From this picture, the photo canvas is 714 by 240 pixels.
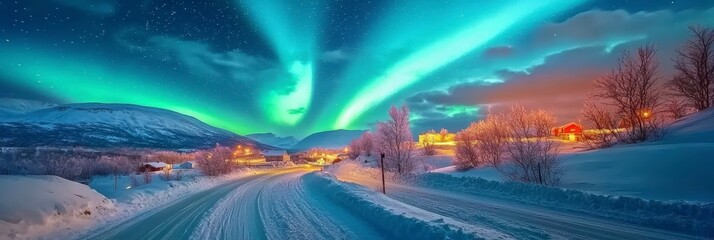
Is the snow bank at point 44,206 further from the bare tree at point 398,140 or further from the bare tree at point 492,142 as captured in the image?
the bare tree at point 398,140

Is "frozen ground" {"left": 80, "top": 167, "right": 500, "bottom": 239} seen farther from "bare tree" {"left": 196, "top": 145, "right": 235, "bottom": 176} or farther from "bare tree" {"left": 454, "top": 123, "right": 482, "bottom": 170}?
"bare tree" {"left": 196, "top": 145, "right": 235, "bottom": 176}

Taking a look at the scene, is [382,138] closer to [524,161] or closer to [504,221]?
[524,161]

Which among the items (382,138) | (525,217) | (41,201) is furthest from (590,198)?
(382,138)

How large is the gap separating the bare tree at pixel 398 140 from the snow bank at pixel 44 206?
34553 millimetres

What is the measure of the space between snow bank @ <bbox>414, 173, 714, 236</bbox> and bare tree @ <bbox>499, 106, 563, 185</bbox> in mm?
5388

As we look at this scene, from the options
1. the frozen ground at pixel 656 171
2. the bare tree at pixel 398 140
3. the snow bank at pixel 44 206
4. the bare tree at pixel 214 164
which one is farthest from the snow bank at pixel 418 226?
the bare tree at pixel 214 164

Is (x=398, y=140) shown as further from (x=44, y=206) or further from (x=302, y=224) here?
(x=44, y=206)

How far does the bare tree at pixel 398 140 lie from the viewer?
47.5 m

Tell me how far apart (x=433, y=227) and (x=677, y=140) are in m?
28.4

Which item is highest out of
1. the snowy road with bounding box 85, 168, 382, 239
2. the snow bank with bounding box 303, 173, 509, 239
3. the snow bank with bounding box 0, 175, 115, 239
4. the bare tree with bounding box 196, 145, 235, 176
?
the bare tree with bounding box 196, 145, 235, 176

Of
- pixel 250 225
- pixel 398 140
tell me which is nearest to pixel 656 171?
pixel 250 225

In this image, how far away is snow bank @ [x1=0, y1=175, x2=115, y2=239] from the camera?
11.2 m

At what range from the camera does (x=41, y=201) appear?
1328cm

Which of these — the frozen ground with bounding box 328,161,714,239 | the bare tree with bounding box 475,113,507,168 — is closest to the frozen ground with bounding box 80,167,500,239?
the frozen ground with bounding box 328,161,714,239
